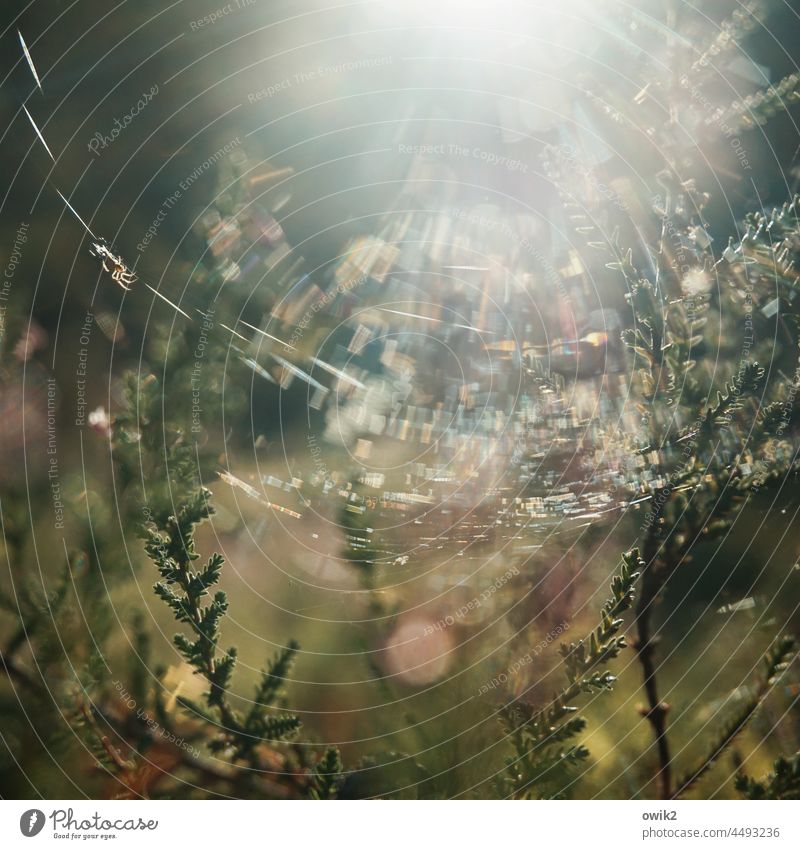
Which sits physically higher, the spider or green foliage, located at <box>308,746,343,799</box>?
the spider

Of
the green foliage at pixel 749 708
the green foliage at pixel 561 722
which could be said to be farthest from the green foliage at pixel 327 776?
the green foliage at pixel 749 708

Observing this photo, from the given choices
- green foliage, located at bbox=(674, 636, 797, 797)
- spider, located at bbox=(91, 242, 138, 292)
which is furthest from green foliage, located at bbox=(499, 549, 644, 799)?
spider, located at bbox=(91, 242, 138, 292)

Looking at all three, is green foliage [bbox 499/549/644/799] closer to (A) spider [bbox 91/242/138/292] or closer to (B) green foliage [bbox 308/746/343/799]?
(B) green foliage [bbox 308/746/343/799]

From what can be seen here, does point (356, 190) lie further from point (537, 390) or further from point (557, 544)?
point (557, 544)

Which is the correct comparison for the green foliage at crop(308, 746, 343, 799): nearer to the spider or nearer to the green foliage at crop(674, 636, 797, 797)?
the green foliage at crop(674, 636, 797, 797)

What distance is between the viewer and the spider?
1.77 ft

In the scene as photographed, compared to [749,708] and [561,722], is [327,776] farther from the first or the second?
[749,708]

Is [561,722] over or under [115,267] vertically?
under

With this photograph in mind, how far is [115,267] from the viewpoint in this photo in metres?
0.54

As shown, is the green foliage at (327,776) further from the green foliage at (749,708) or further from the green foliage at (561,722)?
the green foliage at (749,708)

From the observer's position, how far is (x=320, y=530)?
0.57 m

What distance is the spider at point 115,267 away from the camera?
538 millimetres

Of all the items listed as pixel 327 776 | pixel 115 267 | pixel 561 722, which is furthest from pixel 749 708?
pixel 115 267
